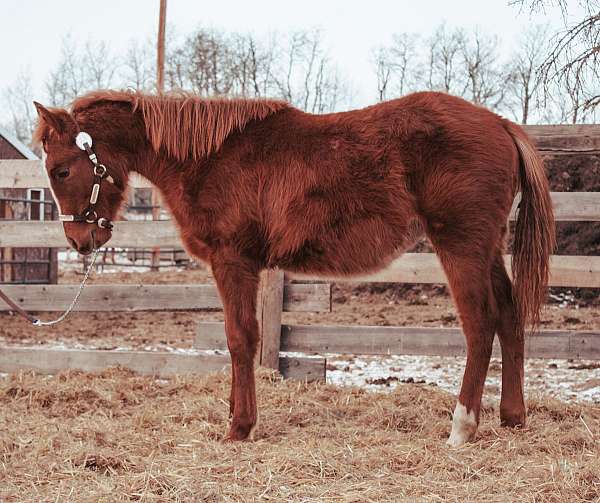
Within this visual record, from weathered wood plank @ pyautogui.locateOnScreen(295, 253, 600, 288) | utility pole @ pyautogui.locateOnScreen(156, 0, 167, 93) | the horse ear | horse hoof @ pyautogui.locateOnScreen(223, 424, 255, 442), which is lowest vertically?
horse hoof @ pyautogui.locateOnScreen(223, 424, 255, 442)

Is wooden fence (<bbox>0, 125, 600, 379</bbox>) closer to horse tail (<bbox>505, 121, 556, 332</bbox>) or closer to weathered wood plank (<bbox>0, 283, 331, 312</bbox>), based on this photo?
weathered wood plank (<bbox>0, 283, 331, 312</bbox>)

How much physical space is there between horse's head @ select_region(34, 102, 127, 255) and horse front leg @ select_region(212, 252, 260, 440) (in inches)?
33.2

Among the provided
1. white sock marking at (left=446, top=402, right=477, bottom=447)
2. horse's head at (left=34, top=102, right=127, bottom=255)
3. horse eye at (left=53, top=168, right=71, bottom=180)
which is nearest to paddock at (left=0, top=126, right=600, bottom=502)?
white sock marking at (left=446, top=402, right=477, bottom=447)

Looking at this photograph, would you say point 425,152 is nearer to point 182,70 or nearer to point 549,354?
point 549,354

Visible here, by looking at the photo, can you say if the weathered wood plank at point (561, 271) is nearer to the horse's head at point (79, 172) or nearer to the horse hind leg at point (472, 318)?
the horse hind leg at point (472, 318)

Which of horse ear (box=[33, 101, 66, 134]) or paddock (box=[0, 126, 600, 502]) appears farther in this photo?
horse ear (box=[33, 101, 66, 134])

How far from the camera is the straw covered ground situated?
2.88 metres

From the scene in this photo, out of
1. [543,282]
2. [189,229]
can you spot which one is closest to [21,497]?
[189,229]

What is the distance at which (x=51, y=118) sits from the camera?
12.9 feet

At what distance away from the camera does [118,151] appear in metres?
4.22

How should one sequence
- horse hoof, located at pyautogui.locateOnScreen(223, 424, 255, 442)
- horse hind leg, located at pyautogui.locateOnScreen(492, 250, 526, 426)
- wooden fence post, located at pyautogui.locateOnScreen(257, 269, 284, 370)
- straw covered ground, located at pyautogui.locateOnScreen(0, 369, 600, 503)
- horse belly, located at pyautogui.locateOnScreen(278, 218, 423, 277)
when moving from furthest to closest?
1. wooden fence post, located at pyautogui.locateOnScreen(257, 269, 284, 370)
2. horse hind leg, located at pyautogui.locateOnScreen(492, 250, 526, 426)
3. horse belly, located at pyautogui.locateOnScreen(278, 218, 423, 277)
4. horse hoof, located at pyautogui.locateOnScreen(223, 424, 255, 442)
5. straw covered ground, located at pyautogui.locateOnScreen(0, 369, 600, 503)

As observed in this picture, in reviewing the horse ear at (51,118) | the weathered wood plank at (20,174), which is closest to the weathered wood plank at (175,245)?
the weathered wood plank at (20,174)

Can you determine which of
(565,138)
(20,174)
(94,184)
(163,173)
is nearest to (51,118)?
(94,184)

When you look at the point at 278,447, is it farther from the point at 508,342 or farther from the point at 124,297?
the point at 124,297
